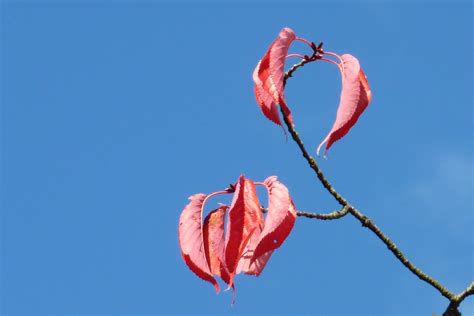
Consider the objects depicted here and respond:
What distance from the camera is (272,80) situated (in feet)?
11.7

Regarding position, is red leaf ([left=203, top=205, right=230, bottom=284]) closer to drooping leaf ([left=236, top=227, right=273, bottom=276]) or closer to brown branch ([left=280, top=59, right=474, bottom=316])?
drooping leaf ([left=236, top=227, right=273, bottom=276])

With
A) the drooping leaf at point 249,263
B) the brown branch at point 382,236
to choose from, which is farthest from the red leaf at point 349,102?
the drooping leaf at point 249,263

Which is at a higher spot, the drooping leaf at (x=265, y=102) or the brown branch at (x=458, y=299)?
the drooping leaf at (x=265, y=102)

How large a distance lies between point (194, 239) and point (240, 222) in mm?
339

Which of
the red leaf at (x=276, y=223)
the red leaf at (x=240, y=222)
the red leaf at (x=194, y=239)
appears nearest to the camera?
the red leaf at (x=276, y=223)

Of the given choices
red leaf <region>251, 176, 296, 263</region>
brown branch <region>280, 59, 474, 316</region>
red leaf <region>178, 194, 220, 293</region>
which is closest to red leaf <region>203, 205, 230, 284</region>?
red leaf <region>178, 194, 220, 293</region>

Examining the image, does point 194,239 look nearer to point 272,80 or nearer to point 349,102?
point 272,80

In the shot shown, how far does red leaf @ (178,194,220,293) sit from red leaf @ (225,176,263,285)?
0.15 meters

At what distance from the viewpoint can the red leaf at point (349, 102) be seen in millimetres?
3408

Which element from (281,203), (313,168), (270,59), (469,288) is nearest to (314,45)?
(270,59)

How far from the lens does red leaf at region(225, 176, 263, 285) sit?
3.50 metres

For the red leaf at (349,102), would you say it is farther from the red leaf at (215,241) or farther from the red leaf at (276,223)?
the red leaf at (215,241)

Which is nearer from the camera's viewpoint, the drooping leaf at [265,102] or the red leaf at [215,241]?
the drooping leaf at [265,102]

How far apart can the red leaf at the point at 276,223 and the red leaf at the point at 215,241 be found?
1.04 ft
